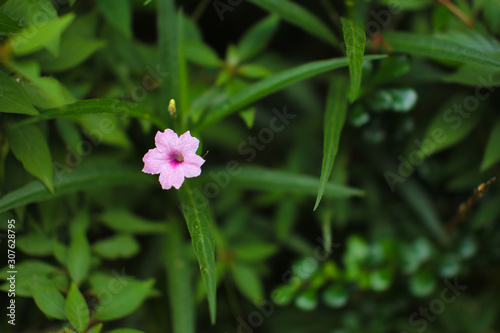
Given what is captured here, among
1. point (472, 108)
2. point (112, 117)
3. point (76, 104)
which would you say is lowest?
point (76, 104)

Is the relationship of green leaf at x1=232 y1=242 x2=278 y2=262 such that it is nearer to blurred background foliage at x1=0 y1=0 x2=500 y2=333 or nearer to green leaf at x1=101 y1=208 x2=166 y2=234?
blurred background foliage at x1=0 y1=0 x2=500 y2=333

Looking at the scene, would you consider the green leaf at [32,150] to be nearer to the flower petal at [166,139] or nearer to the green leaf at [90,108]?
the green leaf at [90,108]

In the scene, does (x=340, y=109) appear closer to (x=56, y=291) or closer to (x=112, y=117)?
(x=112, y=117)

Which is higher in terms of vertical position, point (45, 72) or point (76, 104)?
point (45, 72)

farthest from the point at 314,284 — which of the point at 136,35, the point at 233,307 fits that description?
the point at 136,35

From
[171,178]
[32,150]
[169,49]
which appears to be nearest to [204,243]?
[171,178]

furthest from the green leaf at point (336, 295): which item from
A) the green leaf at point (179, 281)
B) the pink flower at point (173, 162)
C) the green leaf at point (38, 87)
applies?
the green leaf at point (38, 87)
